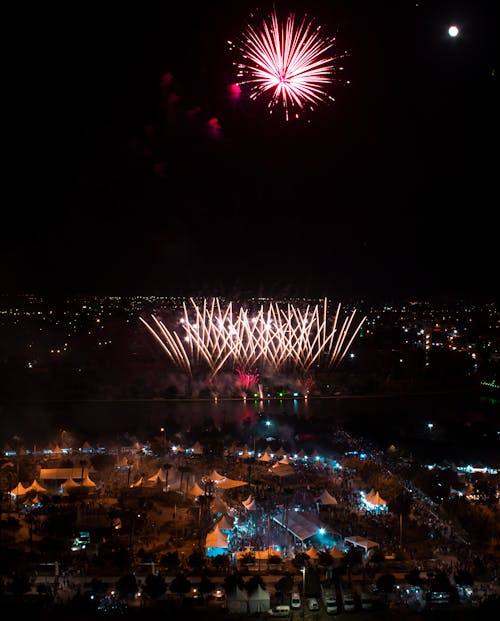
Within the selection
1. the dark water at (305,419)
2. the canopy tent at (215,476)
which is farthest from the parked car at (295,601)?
the dark water at (305,419)

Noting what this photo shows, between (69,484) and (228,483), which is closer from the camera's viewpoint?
(69,484)

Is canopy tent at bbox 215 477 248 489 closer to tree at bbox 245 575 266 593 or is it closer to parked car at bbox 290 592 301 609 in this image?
tree at bbox 245 575 266 593

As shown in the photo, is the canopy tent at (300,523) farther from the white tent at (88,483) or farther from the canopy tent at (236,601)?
the white tent at (88,483)

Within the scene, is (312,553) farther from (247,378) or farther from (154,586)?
(247,378)

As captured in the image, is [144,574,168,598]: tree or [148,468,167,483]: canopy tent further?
[148,468,167,483]: canopy tent

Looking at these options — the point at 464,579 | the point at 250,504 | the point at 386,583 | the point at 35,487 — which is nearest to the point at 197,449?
the point at 250,504

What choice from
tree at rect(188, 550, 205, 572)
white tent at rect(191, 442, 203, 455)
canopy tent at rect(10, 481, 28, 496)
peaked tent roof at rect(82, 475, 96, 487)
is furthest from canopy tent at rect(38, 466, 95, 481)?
tree at rect(188, 550, 205, 572)
